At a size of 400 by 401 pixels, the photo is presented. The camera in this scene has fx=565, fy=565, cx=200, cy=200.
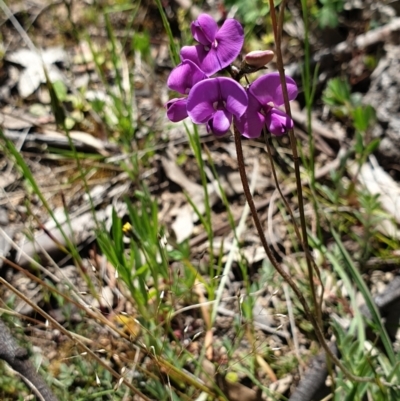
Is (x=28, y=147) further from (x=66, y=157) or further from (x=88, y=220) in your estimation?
(x=88, y=220)

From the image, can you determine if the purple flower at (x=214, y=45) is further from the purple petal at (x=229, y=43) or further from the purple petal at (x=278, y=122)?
the purple petal at (x=278, y=122)

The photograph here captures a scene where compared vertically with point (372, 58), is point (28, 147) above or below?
below

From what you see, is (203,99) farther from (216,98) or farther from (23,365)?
(23,365)

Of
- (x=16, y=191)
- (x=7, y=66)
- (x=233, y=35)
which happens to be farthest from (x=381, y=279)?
(x=7, y=66)

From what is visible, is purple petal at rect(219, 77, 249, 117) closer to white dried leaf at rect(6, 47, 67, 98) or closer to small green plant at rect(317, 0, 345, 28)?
small green plant at rect(317, 0, 345, 28)

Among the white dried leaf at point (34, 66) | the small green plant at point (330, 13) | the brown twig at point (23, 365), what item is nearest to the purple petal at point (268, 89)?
the brown twig at point (23, 365)

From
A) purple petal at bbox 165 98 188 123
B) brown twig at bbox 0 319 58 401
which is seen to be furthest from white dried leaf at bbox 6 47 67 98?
purple petal at bbox 165 98 188 123

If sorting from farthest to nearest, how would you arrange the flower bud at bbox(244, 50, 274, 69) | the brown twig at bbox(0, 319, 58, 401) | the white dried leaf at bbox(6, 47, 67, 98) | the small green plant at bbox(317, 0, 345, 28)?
the white dried leaf at bbox(6, 47, 67, 98) → the small green plant at bbox(317, 0, 345, 28) → the brown twig at bbox(0, 319, 58, 401) → the flower bud at bbox(244, 50, 274, 69)
